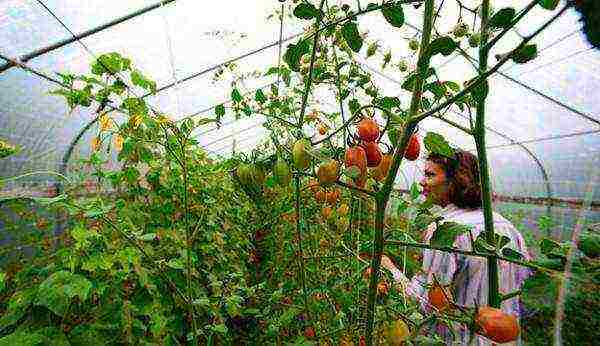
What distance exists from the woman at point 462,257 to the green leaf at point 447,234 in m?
0.60

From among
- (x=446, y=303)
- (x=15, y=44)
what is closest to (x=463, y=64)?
(x=15, y=44)

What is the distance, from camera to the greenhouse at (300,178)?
1.81ft

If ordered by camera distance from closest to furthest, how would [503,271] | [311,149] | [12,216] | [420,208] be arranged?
[311,149] < [420,208] < [503,271] < [12,216]

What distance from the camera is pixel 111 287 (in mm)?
1095

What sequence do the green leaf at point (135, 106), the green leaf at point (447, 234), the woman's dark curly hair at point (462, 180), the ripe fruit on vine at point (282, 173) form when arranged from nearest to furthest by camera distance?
the green leaf at point (447, 234) < the ripe fruit on vine at point (282, 173) < the green leaf at point (135, 106) < the woman's dark curly hair at point (462, 180)

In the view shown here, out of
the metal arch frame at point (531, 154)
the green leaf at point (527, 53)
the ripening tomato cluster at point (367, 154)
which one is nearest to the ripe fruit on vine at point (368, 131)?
the ripening tomato cluster at point (367, 154)

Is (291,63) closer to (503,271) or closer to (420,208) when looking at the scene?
(420,208)

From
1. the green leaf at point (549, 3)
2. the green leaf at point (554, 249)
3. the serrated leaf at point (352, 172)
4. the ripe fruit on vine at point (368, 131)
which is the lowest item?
the green leaf at point (554, 249)

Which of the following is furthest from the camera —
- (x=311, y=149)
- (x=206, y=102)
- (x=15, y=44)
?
(x=206, y=102)

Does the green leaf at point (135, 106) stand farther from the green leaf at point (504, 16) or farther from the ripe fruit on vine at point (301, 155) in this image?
the green leaf at point (504, 16)

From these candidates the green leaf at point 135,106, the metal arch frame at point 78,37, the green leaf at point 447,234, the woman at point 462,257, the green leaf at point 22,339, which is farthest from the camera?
the metal arch frame at point 78,37

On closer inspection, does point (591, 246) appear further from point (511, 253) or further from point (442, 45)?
point (442, 45)

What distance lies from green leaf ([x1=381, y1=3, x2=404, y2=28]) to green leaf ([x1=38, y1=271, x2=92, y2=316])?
0.78 meters

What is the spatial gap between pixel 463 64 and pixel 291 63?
3633 millimetres
